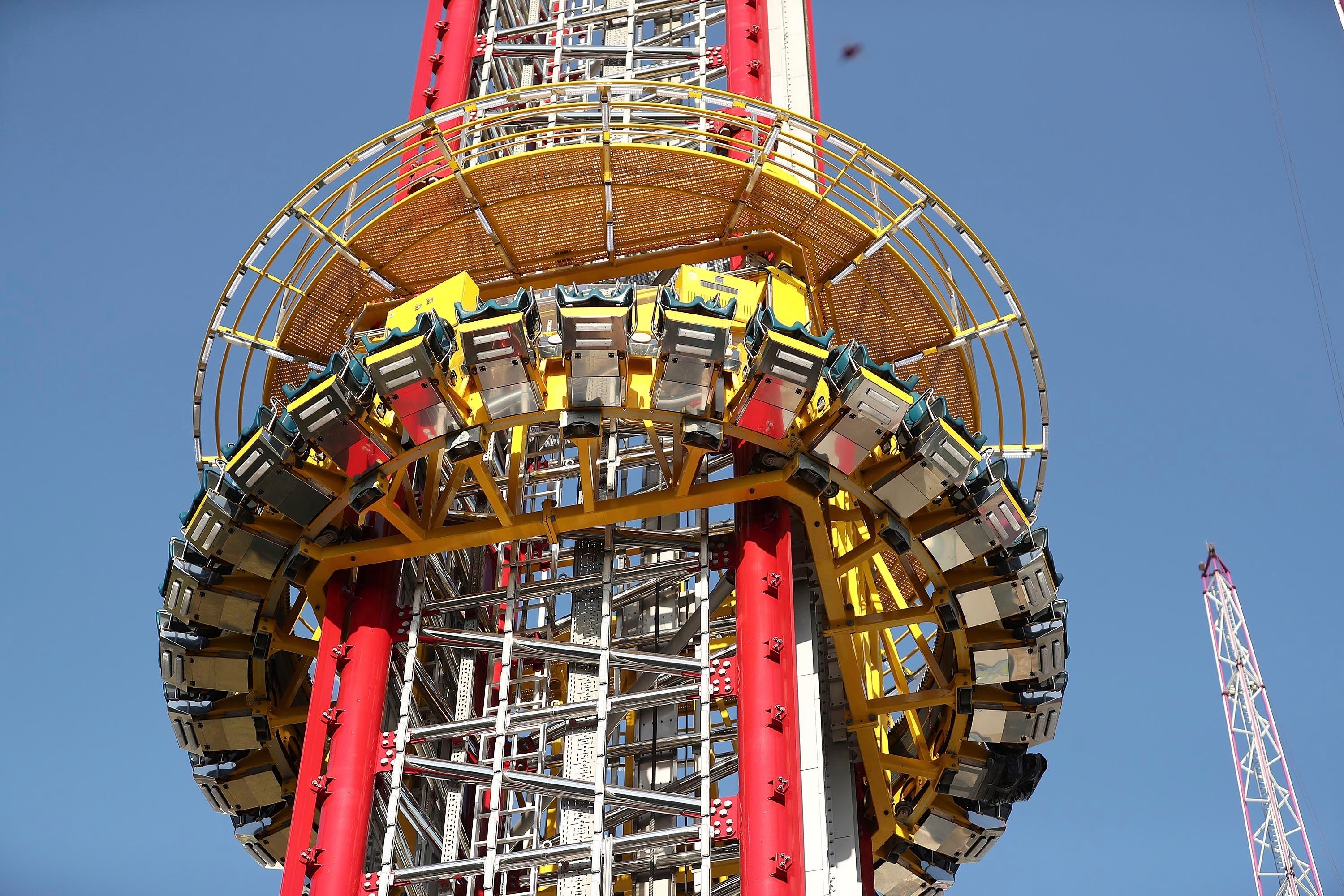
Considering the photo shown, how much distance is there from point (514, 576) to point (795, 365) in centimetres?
898

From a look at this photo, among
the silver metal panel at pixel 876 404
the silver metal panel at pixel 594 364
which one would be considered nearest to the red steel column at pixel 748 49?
the silver metal panel at pixel 876 404

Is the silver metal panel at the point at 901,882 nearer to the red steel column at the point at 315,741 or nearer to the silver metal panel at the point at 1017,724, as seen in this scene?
the silver metal panel at the point at 1017,724

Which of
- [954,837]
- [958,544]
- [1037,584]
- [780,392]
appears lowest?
[954,837]

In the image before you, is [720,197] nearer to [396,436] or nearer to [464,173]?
[464,173]

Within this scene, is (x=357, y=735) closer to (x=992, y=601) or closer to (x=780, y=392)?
(x=780, y=392)

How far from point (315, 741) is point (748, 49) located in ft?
73.2

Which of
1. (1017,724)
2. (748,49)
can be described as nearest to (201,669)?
(1017,724)

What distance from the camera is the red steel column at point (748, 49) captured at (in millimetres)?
41781

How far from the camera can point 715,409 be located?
31.6 meters

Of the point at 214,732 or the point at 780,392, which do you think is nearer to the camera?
the point at 780,392

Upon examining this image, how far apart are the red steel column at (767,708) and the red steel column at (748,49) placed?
Result: 539 inches

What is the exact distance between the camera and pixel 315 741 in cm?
3300

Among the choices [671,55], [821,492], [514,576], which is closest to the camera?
[821,492]

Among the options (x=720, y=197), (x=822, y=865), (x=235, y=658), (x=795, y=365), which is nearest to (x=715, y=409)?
(x=795, y=365)
